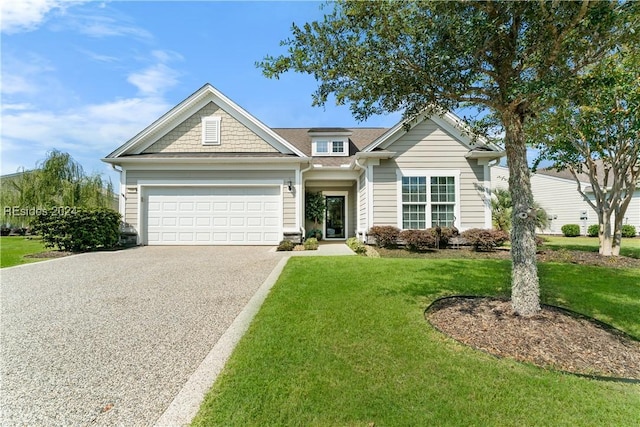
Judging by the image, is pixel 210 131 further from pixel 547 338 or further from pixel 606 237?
pixel 606 237

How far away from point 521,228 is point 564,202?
23.1 meters

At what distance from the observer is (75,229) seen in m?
10.3

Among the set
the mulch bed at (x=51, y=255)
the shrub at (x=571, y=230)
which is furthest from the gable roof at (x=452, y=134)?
the shrub at (x=571, y=230)

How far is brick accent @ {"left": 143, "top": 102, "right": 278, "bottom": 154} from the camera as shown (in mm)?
12305

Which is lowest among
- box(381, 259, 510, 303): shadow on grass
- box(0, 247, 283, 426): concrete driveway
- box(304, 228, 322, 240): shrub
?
box(0, 247, 283, 426): concrete driveway

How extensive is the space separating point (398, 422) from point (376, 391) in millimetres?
357

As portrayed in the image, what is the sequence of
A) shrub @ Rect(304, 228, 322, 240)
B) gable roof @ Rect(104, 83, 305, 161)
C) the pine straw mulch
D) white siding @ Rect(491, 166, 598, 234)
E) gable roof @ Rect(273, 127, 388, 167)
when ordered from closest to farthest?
the pine straw mulch, gable roof @ Rect(104, 83, 305, 161), gable roof @ Rect(273, 127, 388, 167), shrub @ Rect(304, 228, 322, 240), white siding @ Rect(491, 166, 598, 234)

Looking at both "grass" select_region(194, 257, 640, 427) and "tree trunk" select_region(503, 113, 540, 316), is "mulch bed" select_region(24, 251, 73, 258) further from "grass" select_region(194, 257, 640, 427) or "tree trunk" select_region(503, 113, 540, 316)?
"tree trunk" select_region(503, 113, 540, 316)

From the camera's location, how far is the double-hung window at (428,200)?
11.3 m

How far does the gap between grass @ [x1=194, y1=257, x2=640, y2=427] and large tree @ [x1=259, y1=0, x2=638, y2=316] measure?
143 centimetres

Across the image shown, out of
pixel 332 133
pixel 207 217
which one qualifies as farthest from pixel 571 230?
pixel 207 217

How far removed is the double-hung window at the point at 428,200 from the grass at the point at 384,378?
6451 mm

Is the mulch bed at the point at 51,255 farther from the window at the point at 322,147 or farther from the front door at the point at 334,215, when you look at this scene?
the front door at the point at 334,215

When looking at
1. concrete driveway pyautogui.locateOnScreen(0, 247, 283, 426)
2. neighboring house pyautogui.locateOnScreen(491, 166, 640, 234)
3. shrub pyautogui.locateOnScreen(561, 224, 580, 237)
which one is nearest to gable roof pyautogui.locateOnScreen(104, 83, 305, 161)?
concrete driveway pyautogui.locateOnScreen(0, 247, 283, 426)
